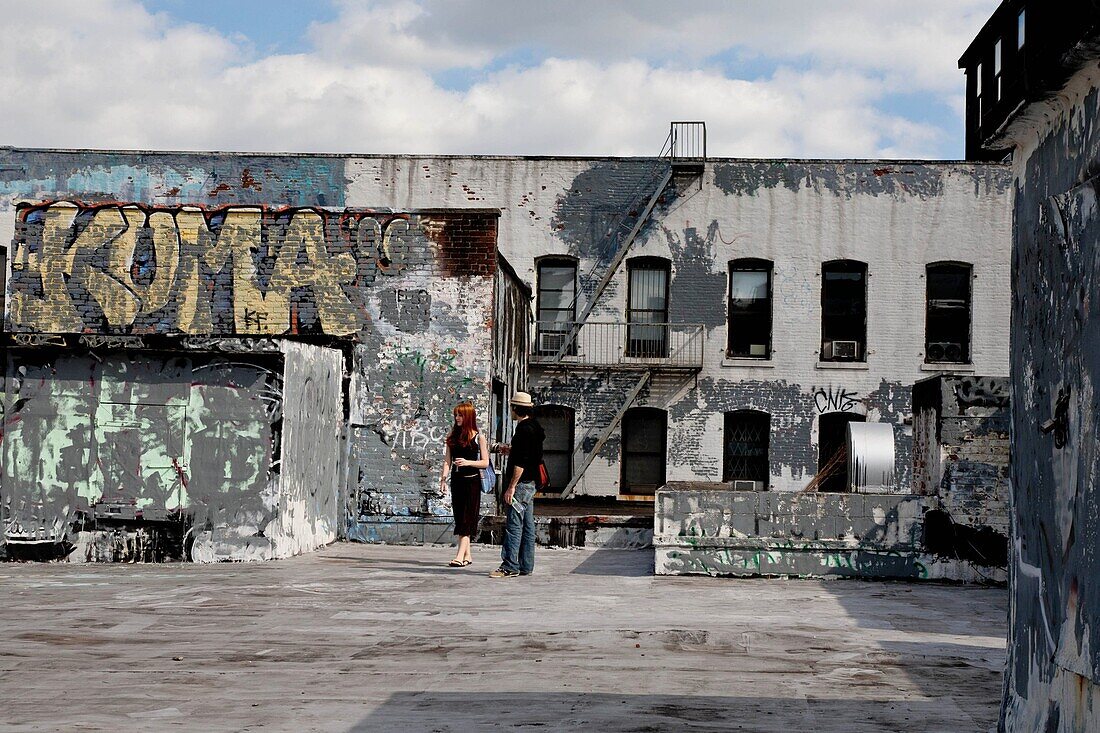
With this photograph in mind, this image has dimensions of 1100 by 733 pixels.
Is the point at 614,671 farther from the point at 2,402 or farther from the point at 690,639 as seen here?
the point at 2,402

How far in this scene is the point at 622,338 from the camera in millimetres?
24359

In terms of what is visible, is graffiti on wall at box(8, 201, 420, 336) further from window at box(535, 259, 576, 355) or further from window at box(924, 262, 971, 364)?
window at box(924, 262, 971, 364)

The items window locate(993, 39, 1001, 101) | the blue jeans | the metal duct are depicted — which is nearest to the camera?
window locate(993, 39, 1001, 101)

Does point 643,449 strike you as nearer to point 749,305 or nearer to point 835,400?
point 749,305

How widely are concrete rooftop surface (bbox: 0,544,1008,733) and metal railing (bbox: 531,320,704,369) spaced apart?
40.2ft

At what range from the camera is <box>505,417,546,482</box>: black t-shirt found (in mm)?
11711

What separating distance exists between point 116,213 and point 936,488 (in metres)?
11.3

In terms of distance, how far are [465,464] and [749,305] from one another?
1346 cm

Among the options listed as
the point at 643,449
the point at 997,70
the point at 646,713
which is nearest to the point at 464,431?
the point at 646,713

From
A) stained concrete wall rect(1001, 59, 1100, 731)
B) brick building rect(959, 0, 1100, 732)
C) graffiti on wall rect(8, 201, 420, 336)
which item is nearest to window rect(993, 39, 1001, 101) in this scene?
brick building rect(959, 0, 1100, 732)

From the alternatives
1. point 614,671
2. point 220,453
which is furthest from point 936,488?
point 220,453

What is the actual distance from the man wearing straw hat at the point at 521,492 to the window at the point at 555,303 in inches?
487

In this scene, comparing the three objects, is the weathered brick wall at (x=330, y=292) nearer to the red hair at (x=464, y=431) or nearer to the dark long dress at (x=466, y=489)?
the dark long dress at (x=466, y=489)

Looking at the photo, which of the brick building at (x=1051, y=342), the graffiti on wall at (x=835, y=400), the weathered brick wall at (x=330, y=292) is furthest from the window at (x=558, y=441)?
the brick building at (x=1051, y=342)
